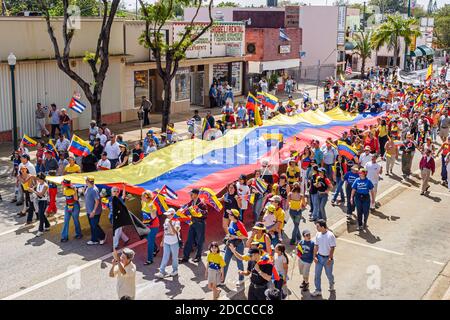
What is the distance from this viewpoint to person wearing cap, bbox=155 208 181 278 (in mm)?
11297

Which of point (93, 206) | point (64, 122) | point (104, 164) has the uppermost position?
point (64, 122)

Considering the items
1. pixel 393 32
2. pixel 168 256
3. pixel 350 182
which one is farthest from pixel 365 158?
pixel 393 32

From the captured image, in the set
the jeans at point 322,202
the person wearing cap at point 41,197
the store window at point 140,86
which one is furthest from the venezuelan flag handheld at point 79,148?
the store window at point 140,86

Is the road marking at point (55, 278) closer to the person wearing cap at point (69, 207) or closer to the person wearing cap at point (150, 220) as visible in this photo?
the person wearing cap at point (150, 220)

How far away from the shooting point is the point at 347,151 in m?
16.6

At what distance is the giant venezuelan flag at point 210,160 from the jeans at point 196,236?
3.04ft

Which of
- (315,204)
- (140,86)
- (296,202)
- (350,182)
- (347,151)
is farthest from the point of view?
(140,86)

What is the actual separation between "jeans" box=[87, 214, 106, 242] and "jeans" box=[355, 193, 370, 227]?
19.7ft

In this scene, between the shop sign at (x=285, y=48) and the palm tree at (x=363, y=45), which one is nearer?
the shop sign at (x=285, y=48)

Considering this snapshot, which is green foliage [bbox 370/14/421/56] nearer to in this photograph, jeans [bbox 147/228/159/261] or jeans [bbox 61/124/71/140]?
jeans [bbox 61/124/71/140]

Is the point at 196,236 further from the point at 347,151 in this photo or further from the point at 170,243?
the point at 347,151

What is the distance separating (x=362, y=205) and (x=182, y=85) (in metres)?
19.7

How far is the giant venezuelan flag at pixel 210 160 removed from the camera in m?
14.0
